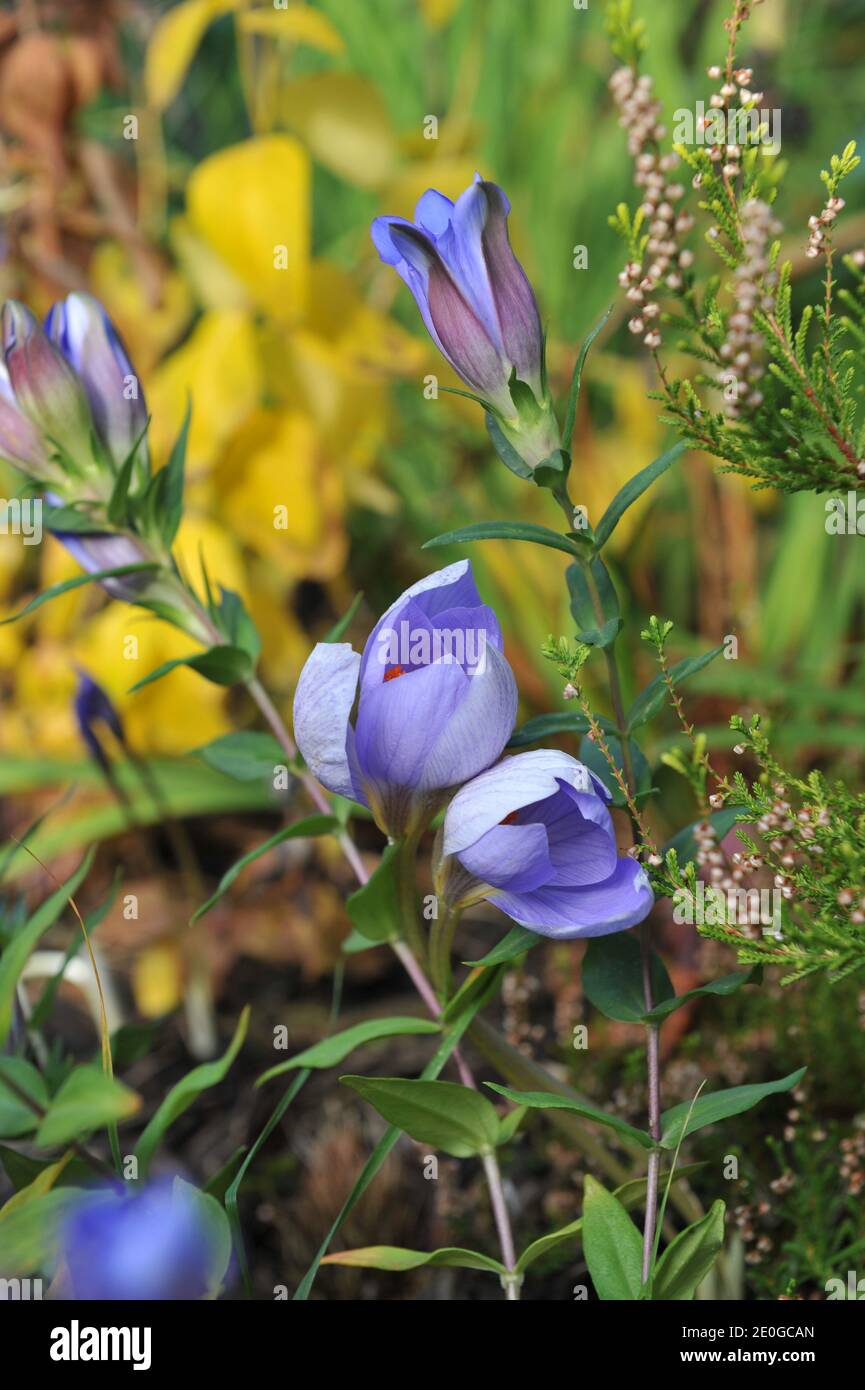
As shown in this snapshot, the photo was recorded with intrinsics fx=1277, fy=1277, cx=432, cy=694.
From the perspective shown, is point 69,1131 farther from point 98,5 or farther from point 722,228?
point 98,5

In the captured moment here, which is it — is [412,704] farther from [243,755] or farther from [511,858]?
[243,755]

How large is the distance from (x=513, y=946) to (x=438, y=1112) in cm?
A: 8

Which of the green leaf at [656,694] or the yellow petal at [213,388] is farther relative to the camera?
the yellow petal at [213,388]

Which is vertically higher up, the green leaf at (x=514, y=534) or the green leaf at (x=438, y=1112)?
the green leaf at (x=514, y=534)

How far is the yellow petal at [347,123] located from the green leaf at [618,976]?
0.74 m

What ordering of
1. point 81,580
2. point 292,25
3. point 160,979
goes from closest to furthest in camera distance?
point 81,580 → point 292,25 → point 160,979

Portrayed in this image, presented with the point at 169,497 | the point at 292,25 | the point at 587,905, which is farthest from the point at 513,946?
the point at 292,25

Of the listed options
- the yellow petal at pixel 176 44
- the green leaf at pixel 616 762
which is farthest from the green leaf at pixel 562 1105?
the yellow petal at pixel 176 44

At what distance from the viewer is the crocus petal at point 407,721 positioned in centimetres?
43

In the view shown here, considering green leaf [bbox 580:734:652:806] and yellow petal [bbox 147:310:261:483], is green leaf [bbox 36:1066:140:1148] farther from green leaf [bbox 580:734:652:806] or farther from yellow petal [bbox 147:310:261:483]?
yellow petal [bbox 147:310:261:483]

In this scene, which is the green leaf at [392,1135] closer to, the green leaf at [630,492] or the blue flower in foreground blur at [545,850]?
the blue flower in foreground blur at [545,850]

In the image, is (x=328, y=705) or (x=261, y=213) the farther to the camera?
(x=261, y=213)

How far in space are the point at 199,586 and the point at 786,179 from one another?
1.09 m

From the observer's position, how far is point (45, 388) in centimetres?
53
